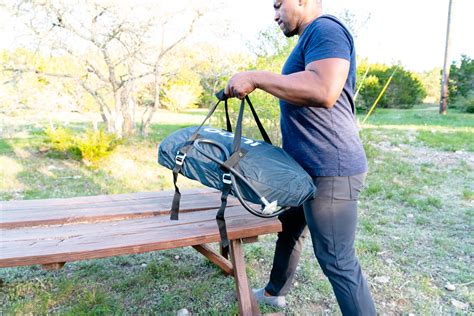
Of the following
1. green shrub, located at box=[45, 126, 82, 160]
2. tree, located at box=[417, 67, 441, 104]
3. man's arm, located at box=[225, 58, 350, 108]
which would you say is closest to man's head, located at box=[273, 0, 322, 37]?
man's arm, located at box=[225, 58, 350, 108]

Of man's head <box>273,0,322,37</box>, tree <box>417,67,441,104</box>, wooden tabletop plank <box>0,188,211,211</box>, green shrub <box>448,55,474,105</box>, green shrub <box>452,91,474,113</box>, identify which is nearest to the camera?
man's head <box>273,0,322,37</box>

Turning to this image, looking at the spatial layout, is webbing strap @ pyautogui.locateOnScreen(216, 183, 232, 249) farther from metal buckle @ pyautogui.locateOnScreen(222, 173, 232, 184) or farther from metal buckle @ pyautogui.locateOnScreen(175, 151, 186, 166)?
metal buckle @ pyautogui.locateOnScreen(175, 151, 186, 166)

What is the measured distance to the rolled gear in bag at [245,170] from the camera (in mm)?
1551

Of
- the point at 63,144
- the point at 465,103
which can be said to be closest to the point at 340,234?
the point at 63,144

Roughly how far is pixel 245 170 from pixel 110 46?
20.7ft

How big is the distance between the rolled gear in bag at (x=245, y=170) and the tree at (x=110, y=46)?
5.53 meters

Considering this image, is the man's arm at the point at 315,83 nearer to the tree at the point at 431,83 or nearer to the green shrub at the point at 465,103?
the green shrub at the point at 465,103

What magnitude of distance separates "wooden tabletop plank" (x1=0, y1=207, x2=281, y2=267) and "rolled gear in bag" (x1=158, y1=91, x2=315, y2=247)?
236 millimetres

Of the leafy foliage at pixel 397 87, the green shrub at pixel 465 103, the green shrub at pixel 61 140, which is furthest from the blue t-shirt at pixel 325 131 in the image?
the green shrub at pixel 465 103

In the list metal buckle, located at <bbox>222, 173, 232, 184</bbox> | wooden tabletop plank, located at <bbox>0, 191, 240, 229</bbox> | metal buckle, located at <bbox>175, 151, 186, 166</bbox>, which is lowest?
wooden tabletop plank, located at <bbox>0, 191, 240, 229</bbox>

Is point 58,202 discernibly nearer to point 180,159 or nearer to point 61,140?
point 180,159

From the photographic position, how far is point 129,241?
70.2 inches

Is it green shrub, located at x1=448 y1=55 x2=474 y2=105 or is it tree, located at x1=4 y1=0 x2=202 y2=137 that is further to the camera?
green shrub, located at x1=448 y1=55 x2=474 y2=105

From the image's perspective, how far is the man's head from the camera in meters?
1.62
